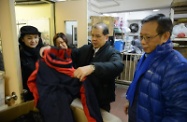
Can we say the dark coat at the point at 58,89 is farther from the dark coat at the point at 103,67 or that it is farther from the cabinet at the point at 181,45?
the cabinet at the point at 181,45

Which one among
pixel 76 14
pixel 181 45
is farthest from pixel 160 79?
pixel 181 45


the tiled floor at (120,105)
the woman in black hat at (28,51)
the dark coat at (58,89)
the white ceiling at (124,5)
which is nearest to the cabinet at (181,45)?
the tiled floor at (120,105)

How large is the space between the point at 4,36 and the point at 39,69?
44cm

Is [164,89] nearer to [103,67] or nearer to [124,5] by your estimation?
[103,67]

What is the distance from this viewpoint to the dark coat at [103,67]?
97cm

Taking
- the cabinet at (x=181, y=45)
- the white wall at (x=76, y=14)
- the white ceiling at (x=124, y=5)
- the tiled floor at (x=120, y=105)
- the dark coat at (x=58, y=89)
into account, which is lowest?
the tiled floor at (x=120, y=105)

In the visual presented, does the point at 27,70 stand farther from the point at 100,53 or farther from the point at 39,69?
the point at 100,53

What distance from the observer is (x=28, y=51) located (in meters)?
1.43

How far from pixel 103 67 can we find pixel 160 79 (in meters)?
0.34

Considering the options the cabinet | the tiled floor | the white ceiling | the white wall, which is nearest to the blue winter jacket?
the white wall

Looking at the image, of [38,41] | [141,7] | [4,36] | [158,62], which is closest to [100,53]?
[158,62]

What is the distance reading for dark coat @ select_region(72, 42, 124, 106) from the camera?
97 cm

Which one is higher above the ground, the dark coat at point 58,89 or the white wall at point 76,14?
the white wall at point 76,14

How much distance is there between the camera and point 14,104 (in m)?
1.31
